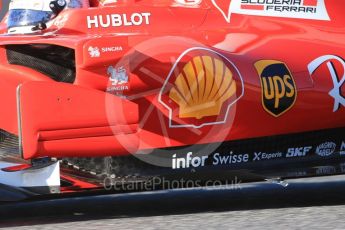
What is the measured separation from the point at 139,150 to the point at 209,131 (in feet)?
1.45

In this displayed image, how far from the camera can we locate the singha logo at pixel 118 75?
4492mm

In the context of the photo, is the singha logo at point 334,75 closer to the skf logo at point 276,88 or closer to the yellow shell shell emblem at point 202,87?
the skf logo at point 276,88

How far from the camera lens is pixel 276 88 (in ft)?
15.8

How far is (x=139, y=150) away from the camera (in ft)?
15.2

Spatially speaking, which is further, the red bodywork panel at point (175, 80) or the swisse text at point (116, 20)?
the swisse text at point (116, 20)

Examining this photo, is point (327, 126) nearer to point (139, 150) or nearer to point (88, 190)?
point (139, 150)

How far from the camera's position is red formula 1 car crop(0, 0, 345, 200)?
4.45 meters

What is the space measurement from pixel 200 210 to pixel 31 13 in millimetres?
1726

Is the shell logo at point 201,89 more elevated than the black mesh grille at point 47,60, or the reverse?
the black mesh grille at point 47,60

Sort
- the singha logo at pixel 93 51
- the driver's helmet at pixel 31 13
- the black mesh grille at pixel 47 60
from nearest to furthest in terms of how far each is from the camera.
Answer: the singha logo at pixel 93 51 → the black mesh grille at pixel 47 60 → the driver's helmet at pixel 31 13

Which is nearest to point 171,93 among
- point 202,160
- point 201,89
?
point 201,89

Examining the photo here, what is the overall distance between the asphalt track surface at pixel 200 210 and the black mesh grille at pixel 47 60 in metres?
0.91

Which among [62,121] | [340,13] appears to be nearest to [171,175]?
[62,121]

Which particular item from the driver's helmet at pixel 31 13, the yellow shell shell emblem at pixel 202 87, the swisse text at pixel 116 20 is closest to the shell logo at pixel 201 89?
the yellow shell shell emblem at pixel 202 87
